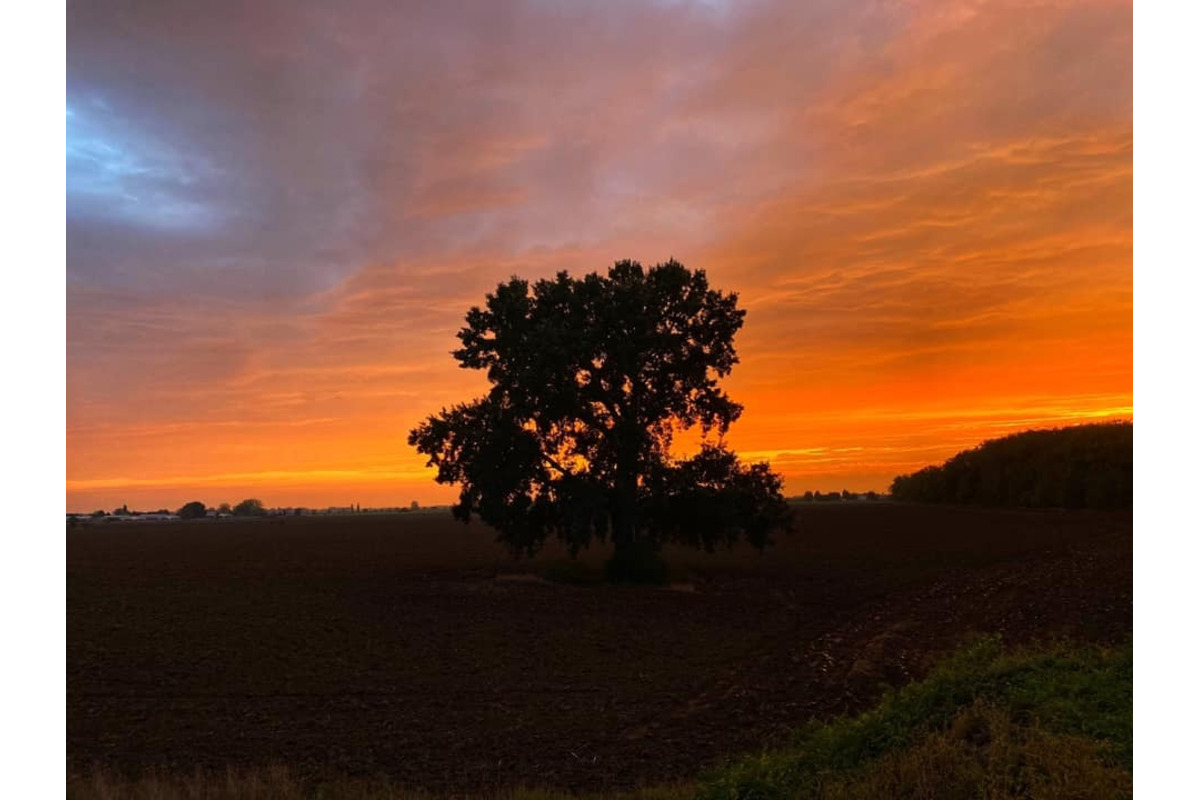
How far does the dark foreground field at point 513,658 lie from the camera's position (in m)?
17.4

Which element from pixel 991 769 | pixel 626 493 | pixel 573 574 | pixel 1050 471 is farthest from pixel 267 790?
pixel 1050 471

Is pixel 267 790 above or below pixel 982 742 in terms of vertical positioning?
below

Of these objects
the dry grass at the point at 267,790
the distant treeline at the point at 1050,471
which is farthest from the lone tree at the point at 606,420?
the distant treeline at the point at 1050,471

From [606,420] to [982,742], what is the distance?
3343 centimetres

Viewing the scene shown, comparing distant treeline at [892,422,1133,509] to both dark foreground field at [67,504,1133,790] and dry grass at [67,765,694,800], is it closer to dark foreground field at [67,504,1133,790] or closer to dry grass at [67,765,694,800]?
dark foreground field at [67,504,1133,790]

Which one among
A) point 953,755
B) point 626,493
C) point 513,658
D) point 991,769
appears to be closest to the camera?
point 991,769

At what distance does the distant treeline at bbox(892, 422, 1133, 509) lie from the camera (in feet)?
367

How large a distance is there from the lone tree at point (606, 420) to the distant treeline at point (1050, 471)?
76430 mm

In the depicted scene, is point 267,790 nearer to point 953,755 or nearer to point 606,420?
point 953,755

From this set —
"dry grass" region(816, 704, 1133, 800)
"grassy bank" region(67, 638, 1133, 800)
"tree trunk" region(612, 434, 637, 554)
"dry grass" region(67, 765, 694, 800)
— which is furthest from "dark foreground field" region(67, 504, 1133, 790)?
"dry grass" region(816, 704, 1133, 800)

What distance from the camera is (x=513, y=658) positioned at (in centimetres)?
2727

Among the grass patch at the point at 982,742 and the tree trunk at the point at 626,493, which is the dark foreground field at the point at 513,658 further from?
the grass patch at the point at 982,742

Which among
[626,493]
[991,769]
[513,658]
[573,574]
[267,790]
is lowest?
[573,574]

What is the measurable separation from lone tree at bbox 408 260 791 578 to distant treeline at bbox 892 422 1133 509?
76.4 metres
